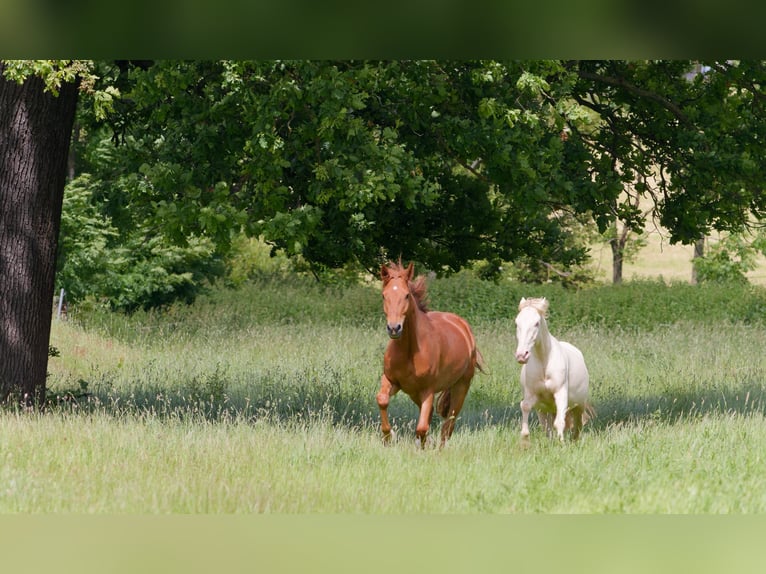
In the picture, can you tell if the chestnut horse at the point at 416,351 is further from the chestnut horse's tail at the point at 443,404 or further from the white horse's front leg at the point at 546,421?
the white horse's front leg at the point at 546,421

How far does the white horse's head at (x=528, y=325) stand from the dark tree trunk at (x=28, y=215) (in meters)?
5.19

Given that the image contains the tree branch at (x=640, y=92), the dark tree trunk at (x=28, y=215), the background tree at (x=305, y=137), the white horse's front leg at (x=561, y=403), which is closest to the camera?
the white horse's front leg at (x=561, y=403)

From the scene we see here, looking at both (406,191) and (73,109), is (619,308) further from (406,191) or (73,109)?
(73,109)

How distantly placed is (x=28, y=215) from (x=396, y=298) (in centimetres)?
443

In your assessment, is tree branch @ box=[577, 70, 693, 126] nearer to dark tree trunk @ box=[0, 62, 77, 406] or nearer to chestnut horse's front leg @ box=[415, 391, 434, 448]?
chestnut horse's front leg @ box=[415, 391, 434, 448]

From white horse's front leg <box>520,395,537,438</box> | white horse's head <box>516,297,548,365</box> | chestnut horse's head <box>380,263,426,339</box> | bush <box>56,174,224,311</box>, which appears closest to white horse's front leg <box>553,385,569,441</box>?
white horse's front leg <box>520,395,537,438</box>

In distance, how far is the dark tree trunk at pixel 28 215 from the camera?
Result: 10.6m

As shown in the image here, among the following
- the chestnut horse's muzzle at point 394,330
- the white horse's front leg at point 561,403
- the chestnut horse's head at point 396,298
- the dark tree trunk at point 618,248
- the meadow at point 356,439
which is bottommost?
the meadow at point 356,439

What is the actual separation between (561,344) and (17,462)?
207 inches

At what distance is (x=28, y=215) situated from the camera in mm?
10766

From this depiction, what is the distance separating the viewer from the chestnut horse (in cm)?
892

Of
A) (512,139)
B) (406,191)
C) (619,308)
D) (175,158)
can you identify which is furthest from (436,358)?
(619,308)

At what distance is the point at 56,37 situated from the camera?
10.3ft

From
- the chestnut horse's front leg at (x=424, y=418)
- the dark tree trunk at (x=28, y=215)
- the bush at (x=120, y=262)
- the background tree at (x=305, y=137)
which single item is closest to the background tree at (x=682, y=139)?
the background tree at (x=305, y=137)
